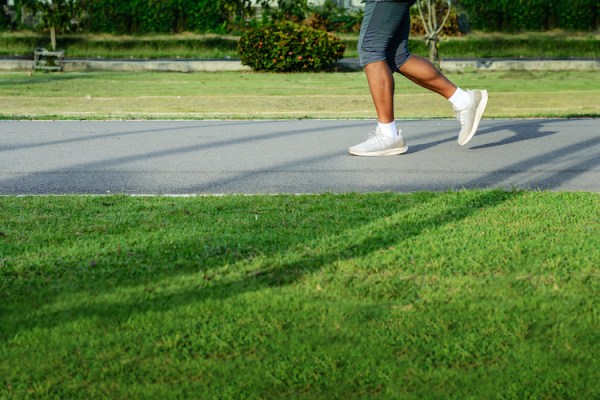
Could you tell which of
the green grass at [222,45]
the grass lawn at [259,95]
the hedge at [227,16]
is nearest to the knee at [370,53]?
the grass lawn at [259,95]

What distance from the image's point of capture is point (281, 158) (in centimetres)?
754

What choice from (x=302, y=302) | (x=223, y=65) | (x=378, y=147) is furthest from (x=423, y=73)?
(x=223, y=65)

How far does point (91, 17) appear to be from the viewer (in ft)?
103

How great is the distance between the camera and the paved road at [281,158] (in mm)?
6352

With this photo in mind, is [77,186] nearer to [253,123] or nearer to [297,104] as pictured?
[253,123]

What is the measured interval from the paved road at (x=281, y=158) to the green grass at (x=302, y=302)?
1.08m

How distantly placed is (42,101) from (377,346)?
12.9 metres

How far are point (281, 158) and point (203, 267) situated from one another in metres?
3.57

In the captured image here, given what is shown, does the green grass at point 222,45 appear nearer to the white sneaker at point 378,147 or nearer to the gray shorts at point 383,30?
the white sneaker at point 378,147

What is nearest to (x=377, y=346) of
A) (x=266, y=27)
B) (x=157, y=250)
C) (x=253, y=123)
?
(x=157, y=250)

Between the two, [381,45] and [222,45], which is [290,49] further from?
[381,45]

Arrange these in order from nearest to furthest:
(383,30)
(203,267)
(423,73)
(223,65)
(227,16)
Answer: (203,267) → (383,30) → (423,73) → (223,65) → (227,16)

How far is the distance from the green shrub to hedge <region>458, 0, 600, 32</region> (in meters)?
9.41

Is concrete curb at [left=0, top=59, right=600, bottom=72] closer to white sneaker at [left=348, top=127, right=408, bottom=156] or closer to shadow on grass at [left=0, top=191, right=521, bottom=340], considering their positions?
white sneaker at [left=348, top=127, right=408, bottom=156]
